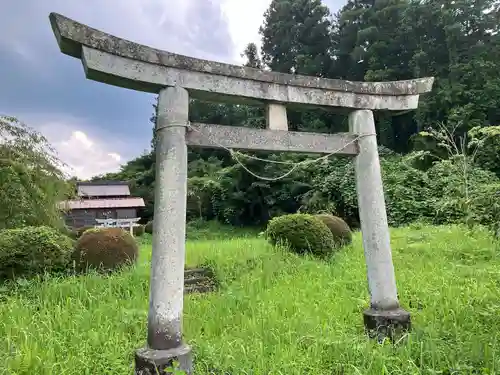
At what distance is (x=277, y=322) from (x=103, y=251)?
4.44 m

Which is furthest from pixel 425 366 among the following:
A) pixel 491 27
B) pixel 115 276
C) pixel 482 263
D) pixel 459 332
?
pixel 491 27

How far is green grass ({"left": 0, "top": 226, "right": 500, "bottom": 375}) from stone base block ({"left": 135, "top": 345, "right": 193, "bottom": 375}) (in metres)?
0.30

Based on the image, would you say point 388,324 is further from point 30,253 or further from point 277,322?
point 30,253

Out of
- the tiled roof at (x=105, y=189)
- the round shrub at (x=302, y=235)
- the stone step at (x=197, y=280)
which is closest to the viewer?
the stone step at (x=197, y=280)

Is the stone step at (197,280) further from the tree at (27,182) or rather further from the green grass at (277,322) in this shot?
the tree at (27,182)

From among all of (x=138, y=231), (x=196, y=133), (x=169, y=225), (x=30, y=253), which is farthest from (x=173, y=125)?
(x=138, y=231)

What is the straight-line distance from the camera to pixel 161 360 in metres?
3.37

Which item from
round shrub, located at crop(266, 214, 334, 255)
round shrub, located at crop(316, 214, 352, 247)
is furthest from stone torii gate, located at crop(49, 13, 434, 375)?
round shrub, located at crop(316, 214, 352, 247)

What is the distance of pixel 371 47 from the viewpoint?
85.5 ft

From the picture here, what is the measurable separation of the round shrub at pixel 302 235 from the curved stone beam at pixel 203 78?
4337 mm

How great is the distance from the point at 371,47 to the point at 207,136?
2492 cm

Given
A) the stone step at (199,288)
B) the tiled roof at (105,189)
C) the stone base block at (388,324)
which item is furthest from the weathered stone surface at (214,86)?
the tiled roof at (105,189)

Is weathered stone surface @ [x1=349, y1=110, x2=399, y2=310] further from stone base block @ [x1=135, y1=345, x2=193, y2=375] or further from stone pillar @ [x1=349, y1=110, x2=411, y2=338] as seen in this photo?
stone base block @ [x1=135, y1=345, x2=193, y2=375]

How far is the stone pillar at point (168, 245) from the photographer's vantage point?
136 inches
